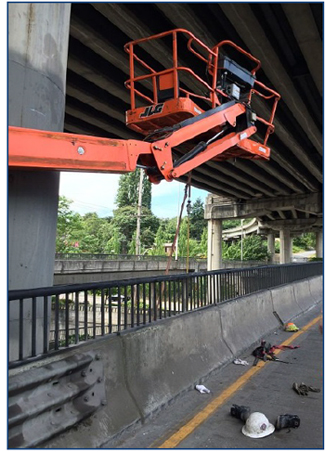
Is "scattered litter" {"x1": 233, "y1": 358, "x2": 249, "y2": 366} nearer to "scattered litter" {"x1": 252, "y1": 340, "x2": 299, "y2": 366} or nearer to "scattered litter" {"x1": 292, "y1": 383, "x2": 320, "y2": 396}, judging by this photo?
"scattered litter" {"x1": 252, "y1": 340, "x2": 299, "y2": 366}

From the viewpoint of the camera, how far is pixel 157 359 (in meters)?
4.69

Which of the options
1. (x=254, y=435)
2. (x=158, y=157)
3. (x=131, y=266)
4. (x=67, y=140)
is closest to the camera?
(x=67, y=140)

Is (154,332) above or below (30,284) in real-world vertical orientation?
below

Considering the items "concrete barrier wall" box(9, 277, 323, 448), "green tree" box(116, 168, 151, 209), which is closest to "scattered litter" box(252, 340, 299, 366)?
"concrete barrier wall" box(9, 277, 323, 448)

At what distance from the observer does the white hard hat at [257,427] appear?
3883mm

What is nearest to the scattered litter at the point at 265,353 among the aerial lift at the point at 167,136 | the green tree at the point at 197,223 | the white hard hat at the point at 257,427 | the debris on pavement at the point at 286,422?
the debris on pavement at the point at 286,422

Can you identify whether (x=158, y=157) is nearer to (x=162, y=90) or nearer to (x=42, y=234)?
(x=42, y=234)

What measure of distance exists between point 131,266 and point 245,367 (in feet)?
112

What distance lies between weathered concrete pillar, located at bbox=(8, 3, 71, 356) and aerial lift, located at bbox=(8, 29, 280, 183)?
1.81 feet

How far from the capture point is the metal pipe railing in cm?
355

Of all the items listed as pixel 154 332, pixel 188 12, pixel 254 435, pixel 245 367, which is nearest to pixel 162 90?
pixel 188 12

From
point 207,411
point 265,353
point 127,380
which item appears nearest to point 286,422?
point 207,411

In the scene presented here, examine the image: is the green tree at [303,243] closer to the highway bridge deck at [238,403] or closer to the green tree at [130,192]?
the green tree at [130,192]

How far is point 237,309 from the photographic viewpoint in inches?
292
